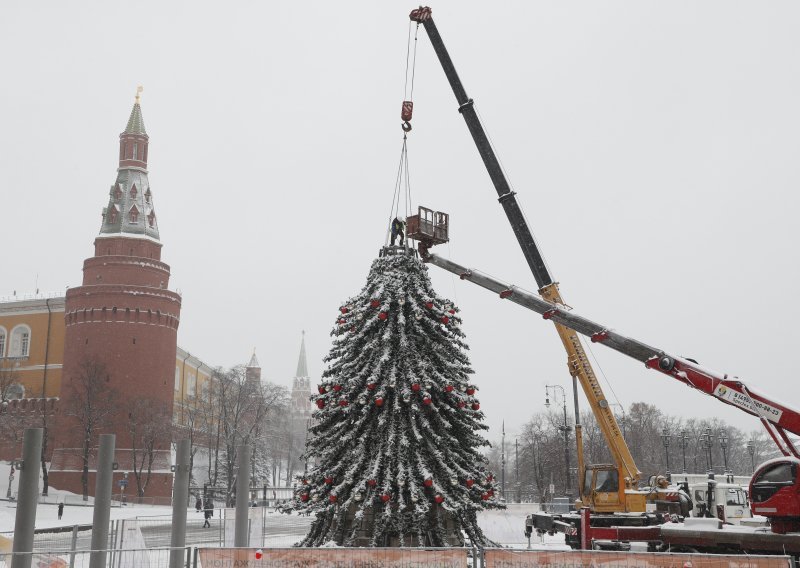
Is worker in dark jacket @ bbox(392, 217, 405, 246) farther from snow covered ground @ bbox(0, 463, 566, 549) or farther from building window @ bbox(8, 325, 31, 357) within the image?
building window @ bbox(8, 325, 31, 357)

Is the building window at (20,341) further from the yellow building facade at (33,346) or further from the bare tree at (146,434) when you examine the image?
the bare tree at (146,434)

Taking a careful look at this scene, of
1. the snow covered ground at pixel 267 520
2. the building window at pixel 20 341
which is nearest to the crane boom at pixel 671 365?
the snow covered ground at pixel 267 520

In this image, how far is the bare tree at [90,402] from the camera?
211 ft

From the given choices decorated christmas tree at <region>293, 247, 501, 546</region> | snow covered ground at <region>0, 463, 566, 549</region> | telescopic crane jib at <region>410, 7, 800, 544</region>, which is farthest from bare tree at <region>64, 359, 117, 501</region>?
decorated christmas tree at <region>293, 247, 501, 546</region>

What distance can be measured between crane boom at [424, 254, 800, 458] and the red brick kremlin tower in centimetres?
5138

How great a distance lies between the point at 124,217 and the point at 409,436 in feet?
210

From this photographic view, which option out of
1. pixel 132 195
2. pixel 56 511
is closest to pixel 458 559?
pixel 56 511

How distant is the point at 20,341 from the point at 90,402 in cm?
1978

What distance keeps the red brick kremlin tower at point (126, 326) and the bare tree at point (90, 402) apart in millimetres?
242

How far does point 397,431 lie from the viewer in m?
14.8

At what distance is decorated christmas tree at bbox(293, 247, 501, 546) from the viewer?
14.5m

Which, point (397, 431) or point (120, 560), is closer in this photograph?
point (397, 431)

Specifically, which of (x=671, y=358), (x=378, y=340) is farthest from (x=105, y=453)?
(x=671, y=358)

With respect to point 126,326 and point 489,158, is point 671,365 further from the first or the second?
point 126,326
